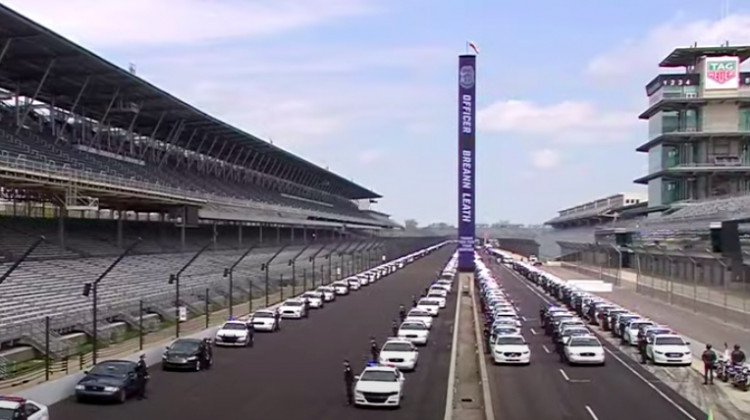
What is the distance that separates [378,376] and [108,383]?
22.1 feet

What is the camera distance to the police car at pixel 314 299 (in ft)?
191

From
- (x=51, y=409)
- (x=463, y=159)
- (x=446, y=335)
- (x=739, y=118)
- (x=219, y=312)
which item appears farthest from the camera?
(x=463, y=159)

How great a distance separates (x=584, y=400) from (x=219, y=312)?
2841 centimetres

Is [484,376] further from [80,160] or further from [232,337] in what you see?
[80,160]

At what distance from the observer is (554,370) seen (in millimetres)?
31422

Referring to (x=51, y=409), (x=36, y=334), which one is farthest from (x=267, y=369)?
(x=51, y=409)

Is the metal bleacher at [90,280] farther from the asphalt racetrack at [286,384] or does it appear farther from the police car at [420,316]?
the police car at [420,316]

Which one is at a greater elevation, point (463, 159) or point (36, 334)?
point (463, 159)

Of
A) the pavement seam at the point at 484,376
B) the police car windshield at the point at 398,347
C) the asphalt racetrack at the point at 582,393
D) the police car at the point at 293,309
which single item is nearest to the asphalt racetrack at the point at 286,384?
the police car windshield at the point at 398,347

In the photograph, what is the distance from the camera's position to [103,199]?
159 ft

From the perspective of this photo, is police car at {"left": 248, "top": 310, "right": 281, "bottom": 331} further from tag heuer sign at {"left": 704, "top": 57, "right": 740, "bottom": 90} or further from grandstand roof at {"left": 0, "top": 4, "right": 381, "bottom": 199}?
tag heuer sign at {"left": 704, "top": 57, "right": 740, "bottom": 90}

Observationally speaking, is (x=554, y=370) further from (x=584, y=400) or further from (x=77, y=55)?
(x=77, y=55)

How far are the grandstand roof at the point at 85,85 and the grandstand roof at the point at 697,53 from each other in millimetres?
43664

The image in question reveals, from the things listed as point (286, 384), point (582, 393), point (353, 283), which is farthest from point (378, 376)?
point (353, 283)
